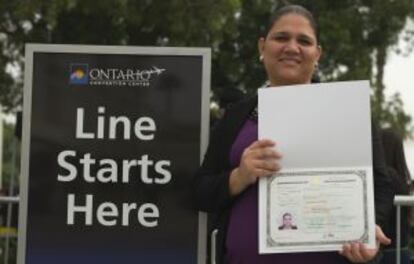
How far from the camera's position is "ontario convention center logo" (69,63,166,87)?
3193mm

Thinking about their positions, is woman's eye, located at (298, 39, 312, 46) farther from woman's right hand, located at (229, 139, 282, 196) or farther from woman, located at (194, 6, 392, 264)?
woman's right hand, located at (229, 139, 282, 196)

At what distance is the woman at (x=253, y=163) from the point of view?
253cm

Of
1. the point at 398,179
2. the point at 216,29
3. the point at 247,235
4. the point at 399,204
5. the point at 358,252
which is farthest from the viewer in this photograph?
the point at 216,29

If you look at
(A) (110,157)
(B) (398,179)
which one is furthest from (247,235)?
(B) (398,179)

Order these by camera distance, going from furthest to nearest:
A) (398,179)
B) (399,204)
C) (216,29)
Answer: (216,29)
(398,179)
(399,204)

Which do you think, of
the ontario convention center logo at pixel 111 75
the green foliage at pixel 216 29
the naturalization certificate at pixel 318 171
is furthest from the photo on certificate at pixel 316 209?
the green foliage at pixel 216 29

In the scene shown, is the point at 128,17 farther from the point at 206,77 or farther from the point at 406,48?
the point at 206,77

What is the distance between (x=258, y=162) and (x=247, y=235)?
0.27 meters

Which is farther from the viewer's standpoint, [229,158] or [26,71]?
[26,71]

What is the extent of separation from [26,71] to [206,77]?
70cm

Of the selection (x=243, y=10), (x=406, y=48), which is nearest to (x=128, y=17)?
(x=243, y=10)

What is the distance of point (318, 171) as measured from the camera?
2.54 meters

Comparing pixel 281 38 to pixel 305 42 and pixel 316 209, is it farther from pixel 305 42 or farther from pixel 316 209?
pixel 316 209

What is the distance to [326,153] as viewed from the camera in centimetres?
256
